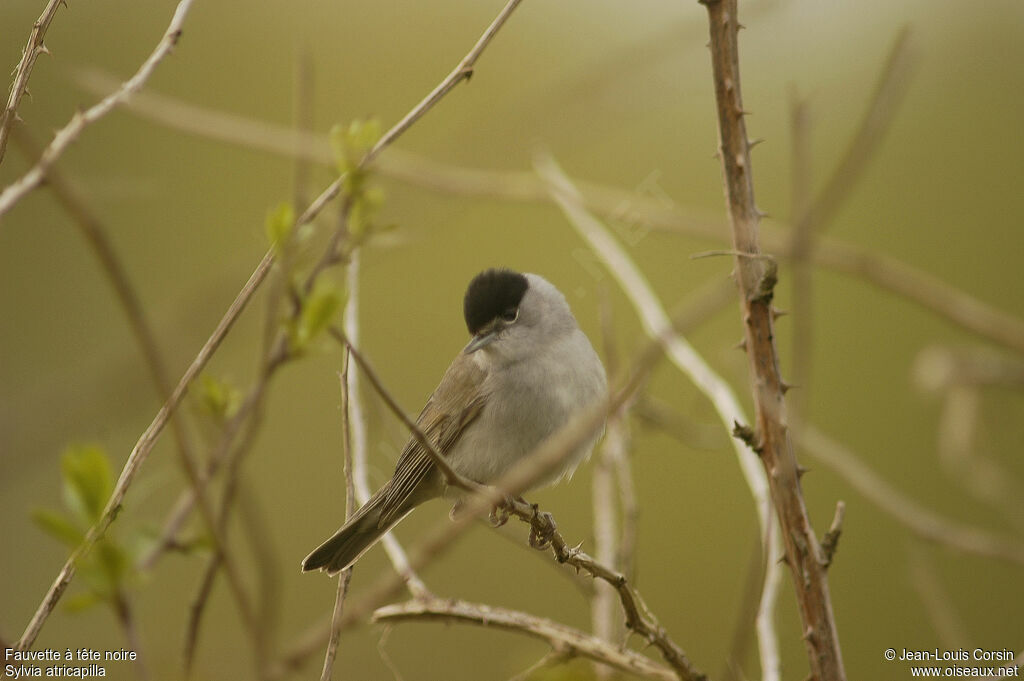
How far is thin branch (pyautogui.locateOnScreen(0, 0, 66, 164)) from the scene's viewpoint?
1245mm

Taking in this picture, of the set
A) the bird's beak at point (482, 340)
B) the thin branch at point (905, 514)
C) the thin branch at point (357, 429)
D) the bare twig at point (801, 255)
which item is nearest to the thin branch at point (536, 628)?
the thin branch at point (357, 429)

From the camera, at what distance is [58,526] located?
0.83 m

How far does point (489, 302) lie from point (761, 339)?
72.1 inches

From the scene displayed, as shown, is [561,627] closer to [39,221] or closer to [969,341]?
[969,341]

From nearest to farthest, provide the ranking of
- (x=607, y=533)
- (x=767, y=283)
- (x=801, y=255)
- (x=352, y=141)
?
1. (x=801, y=255)
2. (x=352, y=141)
3. (x=767, y=283)
4. (x=607, y=533)

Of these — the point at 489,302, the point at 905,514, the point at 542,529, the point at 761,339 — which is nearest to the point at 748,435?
the point at 761,339

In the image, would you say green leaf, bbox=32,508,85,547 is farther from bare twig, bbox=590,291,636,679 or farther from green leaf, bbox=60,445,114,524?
bare twig, bbox=590,291,636,679

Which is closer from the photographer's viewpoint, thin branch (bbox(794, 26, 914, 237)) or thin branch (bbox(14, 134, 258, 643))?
thin branch (bbox(14, 134, 258, 643))

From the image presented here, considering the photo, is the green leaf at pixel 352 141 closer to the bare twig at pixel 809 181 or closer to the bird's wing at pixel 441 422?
the bare twig at pixel 809 181

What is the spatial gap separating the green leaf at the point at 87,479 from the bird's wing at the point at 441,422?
2.27 m

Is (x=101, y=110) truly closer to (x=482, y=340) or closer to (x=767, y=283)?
(x=767, y=283)

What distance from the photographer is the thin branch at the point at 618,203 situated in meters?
1.41

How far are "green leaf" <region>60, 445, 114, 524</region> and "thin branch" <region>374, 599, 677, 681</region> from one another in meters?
0.99

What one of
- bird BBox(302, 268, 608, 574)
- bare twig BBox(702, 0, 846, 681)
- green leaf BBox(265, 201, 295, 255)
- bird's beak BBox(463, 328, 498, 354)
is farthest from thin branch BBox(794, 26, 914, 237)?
bird's beak BBox(463, 328, 498, 354)
